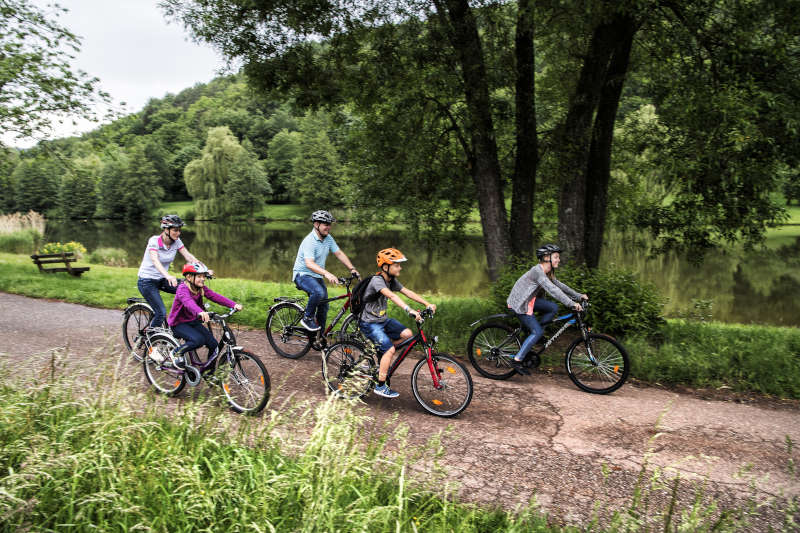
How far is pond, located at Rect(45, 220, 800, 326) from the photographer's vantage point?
1490cm

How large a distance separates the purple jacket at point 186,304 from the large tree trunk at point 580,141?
618 cm

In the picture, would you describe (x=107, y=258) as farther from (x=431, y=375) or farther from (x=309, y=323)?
(x=431, y=375)

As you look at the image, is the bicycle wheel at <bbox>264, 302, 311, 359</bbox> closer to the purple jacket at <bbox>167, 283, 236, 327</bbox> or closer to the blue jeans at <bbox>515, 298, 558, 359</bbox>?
the purple jacket at <bbox>167, 283, 236, 327</bbox>

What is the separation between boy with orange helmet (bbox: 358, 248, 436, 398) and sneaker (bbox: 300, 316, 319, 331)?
1.87 metres

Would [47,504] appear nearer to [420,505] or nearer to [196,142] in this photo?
[420,505]

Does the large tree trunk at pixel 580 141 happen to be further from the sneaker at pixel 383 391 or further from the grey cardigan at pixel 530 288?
the sneaker at pixel 383 391

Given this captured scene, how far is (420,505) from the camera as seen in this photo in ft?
10.8

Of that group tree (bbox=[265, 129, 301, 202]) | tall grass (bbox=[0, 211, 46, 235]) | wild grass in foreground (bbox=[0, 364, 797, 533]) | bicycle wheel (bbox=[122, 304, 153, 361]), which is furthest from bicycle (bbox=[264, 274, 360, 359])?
tree (bbox=[265, 129, 301, 202])

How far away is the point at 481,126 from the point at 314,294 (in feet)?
15.4

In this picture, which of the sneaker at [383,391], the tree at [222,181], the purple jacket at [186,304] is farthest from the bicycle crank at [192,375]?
the tree at [222,181]

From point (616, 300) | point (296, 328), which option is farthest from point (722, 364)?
point (296, 328)

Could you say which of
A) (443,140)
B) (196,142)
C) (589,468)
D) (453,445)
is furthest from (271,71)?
(196,142)

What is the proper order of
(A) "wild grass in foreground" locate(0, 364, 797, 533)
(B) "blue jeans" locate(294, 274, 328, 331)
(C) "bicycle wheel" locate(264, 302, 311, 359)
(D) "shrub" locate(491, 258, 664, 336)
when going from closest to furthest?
(A) "wild grass in foreground" locate(0, 364, 797, 533), (B) "blue jeans" locate(294, 274, 328, 331), (C) "bicycle wheel" locate(264, 302, 311, 359), (D) "shrub" locate(491, 258, 664, 336)

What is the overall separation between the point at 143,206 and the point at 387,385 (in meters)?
67.7
